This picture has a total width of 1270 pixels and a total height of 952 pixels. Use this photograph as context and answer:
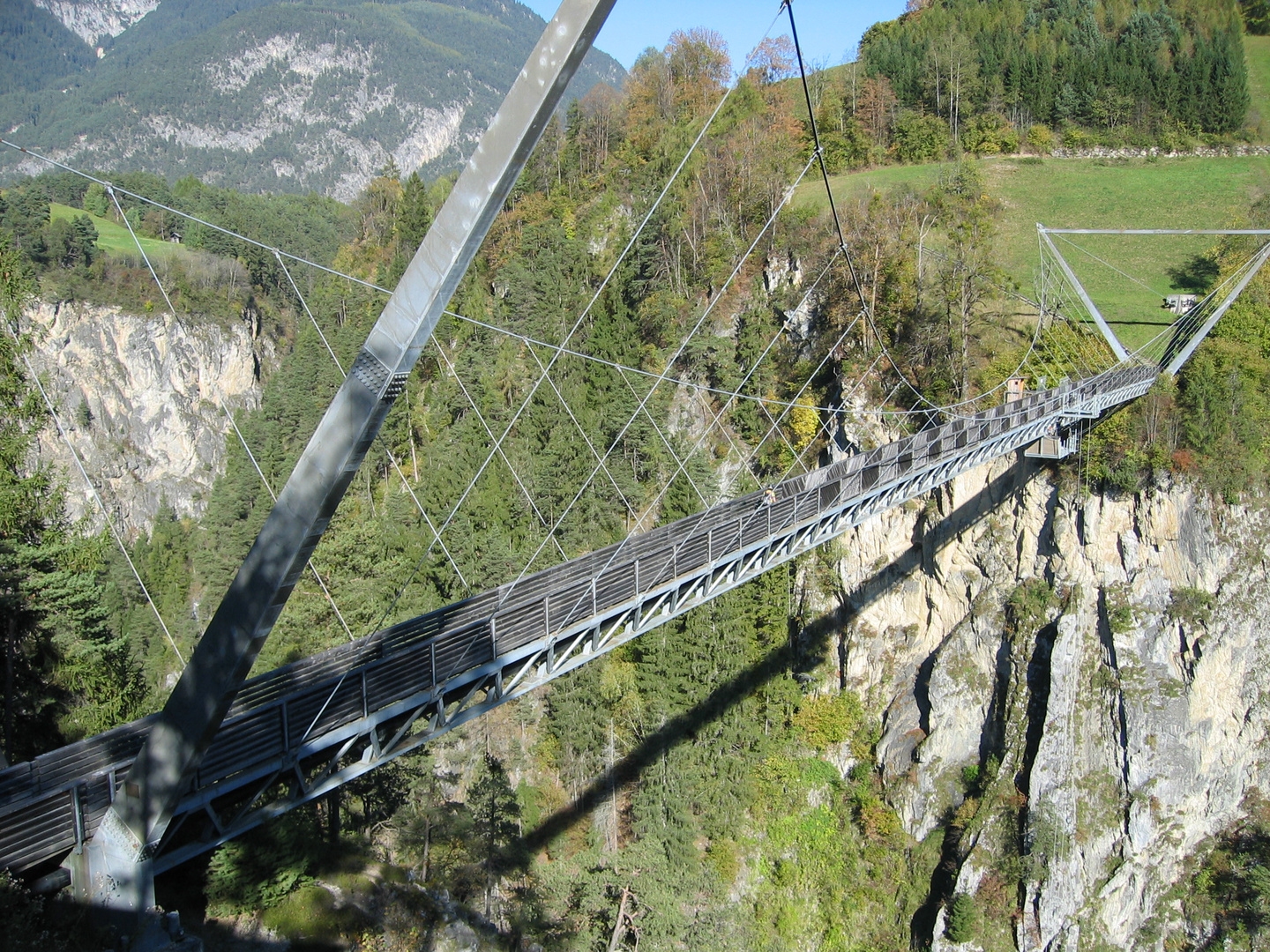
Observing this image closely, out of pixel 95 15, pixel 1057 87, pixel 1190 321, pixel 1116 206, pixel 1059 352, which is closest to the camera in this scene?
pixel 1190 321

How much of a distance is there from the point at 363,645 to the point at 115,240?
56.1 metres

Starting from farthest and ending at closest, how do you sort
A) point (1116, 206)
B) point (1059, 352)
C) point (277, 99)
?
point (277, 99) → point (1116, 206) → point (1059, 352)

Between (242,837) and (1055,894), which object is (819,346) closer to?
(1055,894)

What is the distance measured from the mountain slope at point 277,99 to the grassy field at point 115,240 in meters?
48.5

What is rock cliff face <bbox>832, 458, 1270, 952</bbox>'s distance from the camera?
653 inches

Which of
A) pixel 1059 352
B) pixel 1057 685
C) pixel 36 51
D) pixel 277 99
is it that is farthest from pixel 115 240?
pixel 36 51

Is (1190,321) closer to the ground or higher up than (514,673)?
higher up

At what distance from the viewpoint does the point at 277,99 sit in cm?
13362

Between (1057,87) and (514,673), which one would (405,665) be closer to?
(514,673)

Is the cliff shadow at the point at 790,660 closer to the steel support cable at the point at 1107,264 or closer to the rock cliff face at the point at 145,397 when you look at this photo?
the steel support cable at the point at 1107,264

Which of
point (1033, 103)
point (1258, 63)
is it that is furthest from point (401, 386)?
point (1258, 63)

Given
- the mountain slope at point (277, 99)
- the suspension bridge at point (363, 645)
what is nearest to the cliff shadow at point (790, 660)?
the suspension bridge at point (363, 645)

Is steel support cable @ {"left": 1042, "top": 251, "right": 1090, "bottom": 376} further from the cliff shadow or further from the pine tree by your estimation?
the pine tree

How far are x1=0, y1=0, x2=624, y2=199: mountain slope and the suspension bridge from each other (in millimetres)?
109423
